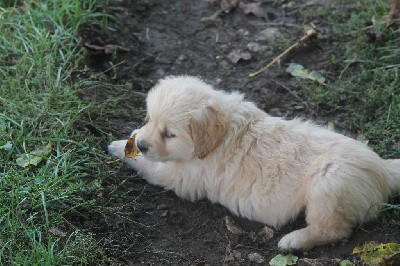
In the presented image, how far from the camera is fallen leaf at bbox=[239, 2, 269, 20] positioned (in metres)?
7.04

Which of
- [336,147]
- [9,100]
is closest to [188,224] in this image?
[336,147]

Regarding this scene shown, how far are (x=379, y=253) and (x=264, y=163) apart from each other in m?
1.01

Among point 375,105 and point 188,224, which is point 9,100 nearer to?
point 188,224

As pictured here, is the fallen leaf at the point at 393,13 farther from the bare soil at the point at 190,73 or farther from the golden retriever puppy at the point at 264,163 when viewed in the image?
the golden retriever puppy at the point at 264,163

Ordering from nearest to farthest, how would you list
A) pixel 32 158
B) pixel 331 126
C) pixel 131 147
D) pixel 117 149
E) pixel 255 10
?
pixel 32 158
pixel 131 147
pixel 117 149
pixel 331 126
pixel 255 10

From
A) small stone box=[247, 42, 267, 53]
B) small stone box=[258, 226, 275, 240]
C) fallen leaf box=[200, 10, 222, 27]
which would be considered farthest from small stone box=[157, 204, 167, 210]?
fallen leaf box=[200, 10, 222, 27]

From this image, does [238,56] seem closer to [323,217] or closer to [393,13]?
[393,13]

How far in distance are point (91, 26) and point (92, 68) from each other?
1.90 ft

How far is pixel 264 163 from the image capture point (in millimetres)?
4465

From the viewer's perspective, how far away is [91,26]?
6.40 metres

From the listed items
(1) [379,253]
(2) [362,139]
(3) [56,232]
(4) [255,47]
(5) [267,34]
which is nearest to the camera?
(1) [379,253]

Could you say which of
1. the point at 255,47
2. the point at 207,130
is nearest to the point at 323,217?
the point at 207,130

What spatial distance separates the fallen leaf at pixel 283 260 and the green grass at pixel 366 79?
1.41 metres

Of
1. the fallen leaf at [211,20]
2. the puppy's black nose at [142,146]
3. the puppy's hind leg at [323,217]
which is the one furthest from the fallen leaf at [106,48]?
the puppy's hind leg at [323,217]
